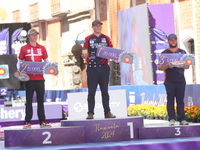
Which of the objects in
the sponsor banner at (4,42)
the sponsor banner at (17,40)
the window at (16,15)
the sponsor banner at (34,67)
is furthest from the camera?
the window at (16,15)

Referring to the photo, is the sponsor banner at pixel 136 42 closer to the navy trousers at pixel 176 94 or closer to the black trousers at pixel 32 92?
the navy trousers at pixel 176 94

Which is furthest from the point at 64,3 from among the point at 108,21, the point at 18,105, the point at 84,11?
the point at 18,105

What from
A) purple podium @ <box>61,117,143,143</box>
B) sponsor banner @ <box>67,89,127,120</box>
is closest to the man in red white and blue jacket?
purple podium @ <box>61,117,143,143</box>

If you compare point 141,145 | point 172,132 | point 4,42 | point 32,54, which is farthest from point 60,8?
point 141,145

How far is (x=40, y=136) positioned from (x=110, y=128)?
42.8 inches

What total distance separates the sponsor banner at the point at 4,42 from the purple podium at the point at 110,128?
49.4 ft

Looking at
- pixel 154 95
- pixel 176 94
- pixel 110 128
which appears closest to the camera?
pixel 110 128

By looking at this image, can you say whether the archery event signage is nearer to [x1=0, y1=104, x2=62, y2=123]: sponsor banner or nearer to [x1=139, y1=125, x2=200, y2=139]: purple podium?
[x1=139, y1=125, x2=200, y2=139]: purple podium

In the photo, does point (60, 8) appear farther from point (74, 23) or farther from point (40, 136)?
point (40, 136)

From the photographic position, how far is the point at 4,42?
23500 millimetres

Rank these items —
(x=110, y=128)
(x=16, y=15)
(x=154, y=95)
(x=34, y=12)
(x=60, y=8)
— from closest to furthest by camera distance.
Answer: (x=110, y=128) → (x=154, y=95) → (x=60, y=8) → (x=34, y=12) → (x=16, y=15)

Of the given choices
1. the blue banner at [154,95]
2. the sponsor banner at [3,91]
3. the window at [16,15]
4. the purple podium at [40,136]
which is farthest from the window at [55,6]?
the purple podium at [40,136]

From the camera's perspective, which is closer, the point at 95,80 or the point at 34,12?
the point at 95,80

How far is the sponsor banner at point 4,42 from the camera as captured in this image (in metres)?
23.4
